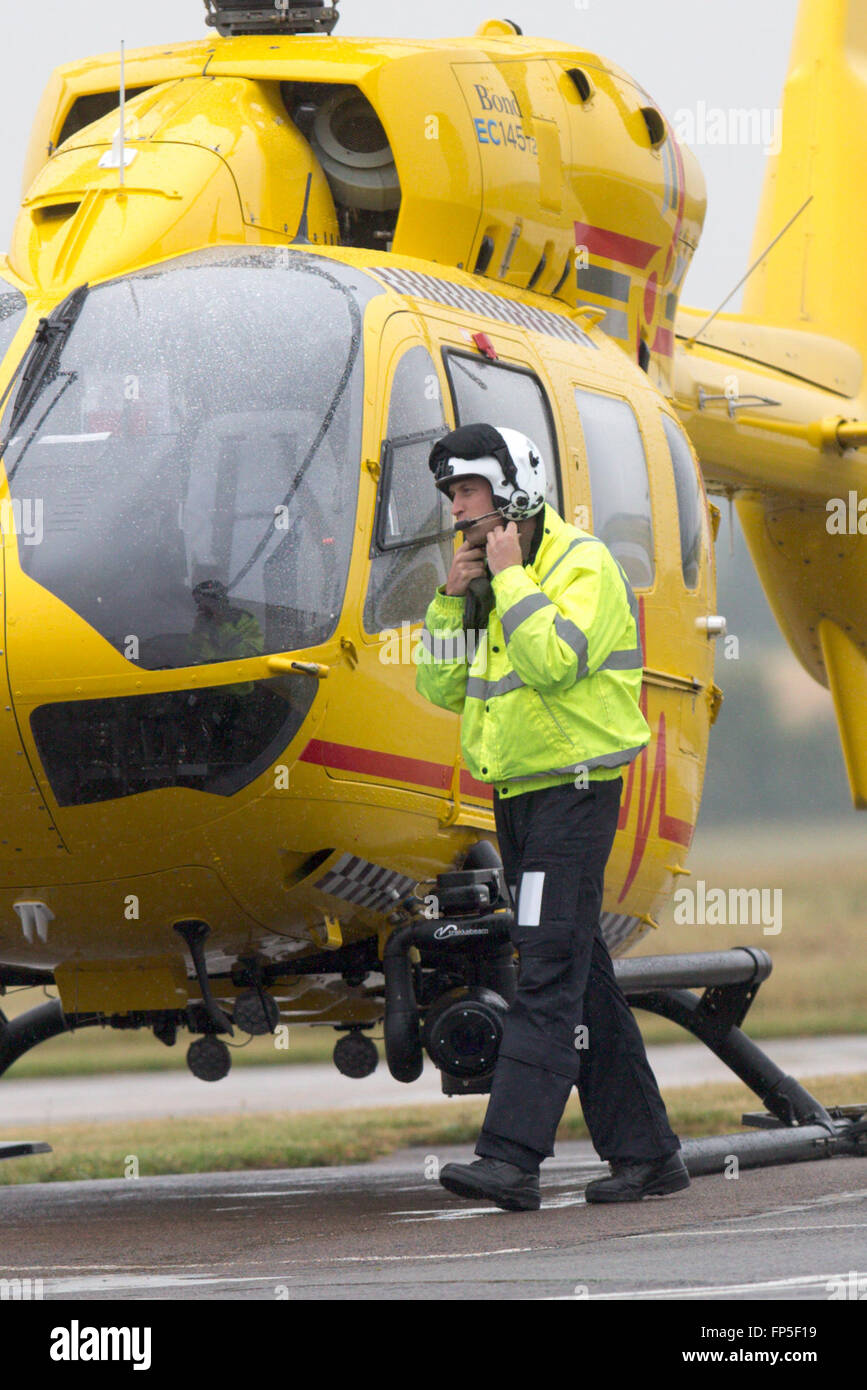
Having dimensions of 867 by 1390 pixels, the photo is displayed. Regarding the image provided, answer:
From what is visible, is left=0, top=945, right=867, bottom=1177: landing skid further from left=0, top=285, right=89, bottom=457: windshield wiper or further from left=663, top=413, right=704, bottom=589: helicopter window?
left=0, top=285, right=89, bottom=457: windshield wiper

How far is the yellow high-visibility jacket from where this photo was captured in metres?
5.41

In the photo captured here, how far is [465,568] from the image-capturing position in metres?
5.67

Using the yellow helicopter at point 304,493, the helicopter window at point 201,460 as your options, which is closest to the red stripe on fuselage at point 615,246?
the yellow helicopter at point 304,493

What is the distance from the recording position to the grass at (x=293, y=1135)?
10.2 m

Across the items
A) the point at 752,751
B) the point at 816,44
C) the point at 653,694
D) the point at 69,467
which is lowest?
the point at 752,751

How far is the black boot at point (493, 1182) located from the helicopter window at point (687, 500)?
2833mm

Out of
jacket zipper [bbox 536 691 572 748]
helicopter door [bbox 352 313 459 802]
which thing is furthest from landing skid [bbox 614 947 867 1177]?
jacket zipper [bbox 536 691 572 748]

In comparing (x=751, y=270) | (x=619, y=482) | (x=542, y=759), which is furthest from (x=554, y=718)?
(x=751, y=270)

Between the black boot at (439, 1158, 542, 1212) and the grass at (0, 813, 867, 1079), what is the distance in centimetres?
1086

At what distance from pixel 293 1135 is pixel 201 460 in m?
6.44
